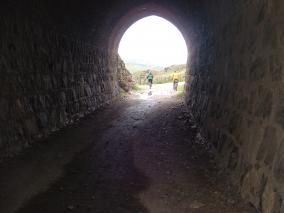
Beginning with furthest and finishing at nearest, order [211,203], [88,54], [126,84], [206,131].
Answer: [126,84] < [88,54] < [206,131] < [211,203]

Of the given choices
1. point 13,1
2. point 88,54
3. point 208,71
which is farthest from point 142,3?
point 13,1

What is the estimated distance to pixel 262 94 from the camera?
434cm

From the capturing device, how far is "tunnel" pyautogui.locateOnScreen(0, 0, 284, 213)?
159 inches

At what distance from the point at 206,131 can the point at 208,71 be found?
1918mm

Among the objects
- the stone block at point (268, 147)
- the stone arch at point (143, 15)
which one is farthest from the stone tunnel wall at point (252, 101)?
the stone arch at point (143, 15)

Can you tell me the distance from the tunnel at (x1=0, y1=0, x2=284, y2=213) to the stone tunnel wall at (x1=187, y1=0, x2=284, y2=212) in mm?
12

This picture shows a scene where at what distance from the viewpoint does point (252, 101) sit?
15.5ft

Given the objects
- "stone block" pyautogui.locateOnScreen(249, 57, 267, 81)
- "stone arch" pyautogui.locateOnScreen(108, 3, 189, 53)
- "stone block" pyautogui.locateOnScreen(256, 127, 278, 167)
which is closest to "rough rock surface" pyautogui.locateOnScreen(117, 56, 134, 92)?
"stone arch" pyautogui.locateOnScreen(108, 3, 189, 53)

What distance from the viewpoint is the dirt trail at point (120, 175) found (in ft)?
15.1

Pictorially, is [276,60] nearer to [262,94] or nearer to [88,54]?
[262,94]

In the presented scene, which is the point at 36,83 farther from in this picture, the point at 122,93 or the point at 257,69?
the point at 122,93

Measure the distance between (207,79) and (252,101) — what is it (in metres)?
4.07

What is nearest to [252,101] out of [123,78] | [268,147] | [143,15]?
[268,147]

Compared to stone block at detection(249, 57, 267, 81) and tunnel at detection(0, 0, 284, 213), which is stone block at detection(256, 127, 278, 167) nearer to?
tunnel at detection(0, 0, 284, 213)
